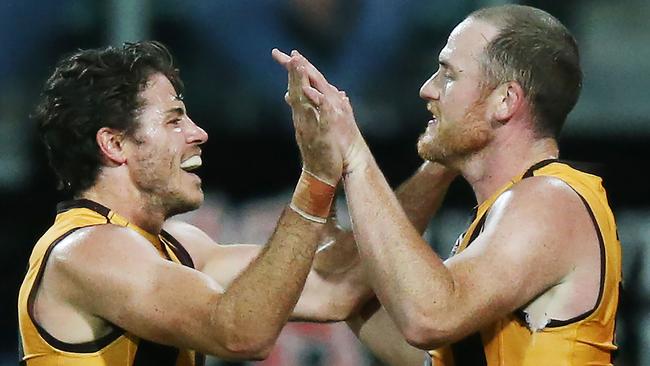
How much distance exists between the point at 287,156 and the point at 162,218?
1636 millimetres

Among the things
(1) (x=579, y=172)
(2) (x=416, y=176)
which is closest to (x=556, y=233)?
(1) (x=579, y=172)

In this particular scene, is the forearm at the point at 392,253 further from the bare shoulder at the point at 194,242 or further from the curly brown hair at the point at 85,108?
the bare shoulder at the point at 194,242

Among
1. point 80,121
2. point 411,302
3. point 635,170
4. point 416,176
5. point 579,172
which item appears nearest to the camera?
point 411,302

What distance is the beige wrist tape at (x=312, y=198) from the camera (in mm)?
3105

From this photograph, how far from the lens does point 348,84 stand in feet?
17.0

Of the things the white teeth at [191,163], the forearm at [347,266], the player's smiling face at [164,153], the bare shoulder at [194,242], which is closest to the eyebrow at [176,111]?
the player's smiling face at [164,153]

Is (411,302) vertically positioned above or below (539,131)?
below

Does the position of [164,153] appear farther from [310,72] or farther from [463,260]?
[463,260]

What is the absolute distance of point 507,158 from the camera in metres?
3.40

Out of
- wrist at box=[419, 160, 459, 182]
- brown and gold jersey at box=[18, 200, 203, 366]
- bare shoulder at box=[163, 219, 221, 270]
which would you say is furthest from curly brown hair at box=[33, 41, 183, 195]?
wrist at box=[419, 160, 459, 182]

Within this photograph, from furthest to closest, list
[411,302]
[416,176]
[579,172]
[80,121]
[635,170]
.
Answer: [635,170] < [416,176] < [80,121] < [579,172] < [411,302]

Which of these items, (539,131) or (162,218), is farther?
(162,218)

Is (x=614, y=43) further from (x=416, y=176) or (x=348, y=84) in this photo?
(x=416, y=176)

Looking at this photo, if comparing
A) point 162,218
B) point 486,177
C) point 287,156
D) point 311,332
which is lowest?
point 311,332
